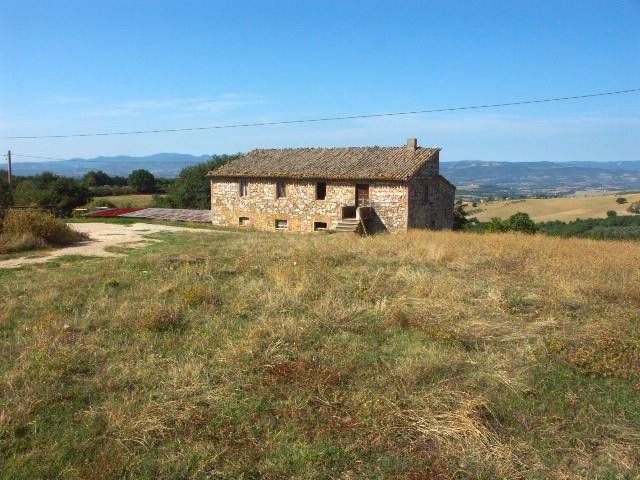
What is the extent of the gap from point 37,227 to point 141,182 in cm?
4922

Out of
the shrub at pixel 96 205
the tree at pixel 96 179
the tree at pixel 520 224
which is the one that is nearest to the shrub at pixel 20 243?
the tree at pixel 520 224

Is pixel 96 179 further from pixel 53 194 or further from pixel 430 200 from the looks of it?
pixel 430 200

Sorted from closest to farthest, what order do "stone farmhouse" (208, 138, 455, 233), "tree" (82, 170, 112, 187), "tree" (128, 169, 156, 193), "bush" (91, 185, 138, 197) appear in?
1. "stone farmhouse" (208, 138, 455, 233)
2. "bush" (91, 185, 138, 197)
3. "tree" (128, 169, 156, 193)
4. "tree" (82, 170, 112, 187)

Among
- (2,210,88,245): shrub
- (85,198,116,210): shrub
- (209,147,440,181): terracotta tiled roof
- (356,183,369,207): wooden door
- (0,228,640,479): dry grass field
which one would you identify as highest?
(209,147,440,181): terracotta tiled roof

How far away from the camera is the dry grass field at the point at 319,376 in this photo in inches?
171

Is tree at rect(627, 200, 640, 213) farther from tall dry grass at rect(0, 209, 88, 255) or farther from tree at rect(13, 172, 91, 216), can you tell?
tall dry grass at rect(0, 209, 88, 255)

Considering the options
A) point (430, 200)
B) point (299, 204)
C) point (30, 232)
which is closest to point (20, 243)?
point (30, 232)

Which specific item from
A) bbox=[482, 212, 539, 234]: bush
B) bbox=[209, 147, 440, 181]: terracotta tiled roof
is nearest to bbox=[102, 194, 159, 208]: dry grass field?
bbox=[209, 147, 440, 181]: terracotta tiled roof

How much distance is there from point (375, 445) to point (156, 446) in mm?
1971

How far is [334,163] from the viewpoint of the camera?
27.1 meters

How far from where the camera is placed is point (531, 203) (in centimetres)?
7056

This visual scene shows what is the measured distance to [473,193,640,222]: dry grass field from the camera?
57619 mm

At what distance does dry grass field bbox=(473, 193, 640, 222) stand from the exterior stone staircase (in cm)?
3558

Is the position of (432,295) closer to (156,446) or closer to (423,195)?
(156,446)
